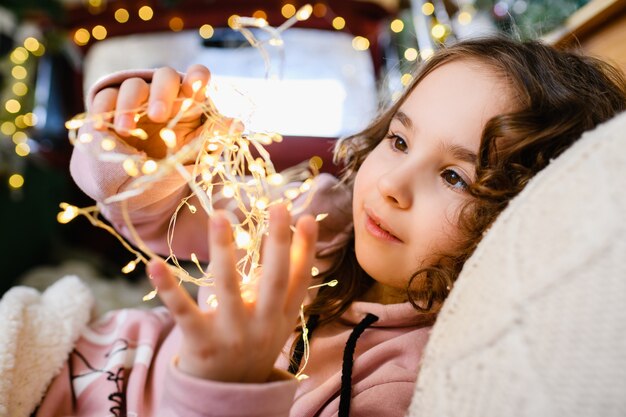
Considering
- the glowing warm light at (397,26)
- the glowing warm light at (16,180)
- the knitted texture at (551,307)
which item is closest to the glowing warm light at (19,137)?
the glowing warm light at (16,180)

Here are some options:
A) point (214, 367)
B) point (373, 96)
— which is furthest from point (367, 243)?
point (373, 96)

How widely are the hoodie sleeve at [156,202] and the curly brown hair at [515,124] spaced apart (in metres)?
0.18

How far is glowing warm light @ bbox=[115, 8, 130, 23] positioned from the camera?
2314mm

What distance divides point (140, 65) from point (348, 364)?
1951mm

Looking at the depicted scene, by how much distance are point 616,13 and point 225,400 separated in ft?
3.59

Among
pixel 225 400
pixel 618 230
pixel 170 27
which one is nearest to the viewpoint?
pixel 618 230

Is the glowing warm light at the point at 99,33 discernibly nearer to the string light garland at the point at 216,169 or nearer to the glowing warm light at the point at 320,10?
the glowing warm light at the point at 320,10

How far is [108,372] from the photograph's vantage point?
84 cm

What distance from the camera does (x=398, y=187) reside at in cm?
69

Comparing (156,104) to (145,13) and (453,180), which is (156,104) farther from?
(145,13)

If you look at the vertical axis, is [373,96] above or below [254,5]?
below

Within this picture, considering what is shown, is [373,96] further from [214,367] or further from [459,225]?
[214,367]

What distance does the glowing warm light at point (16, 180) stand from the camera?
164 cm

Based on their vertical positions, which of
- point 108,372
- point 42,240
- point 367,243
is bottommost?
point 42,240
